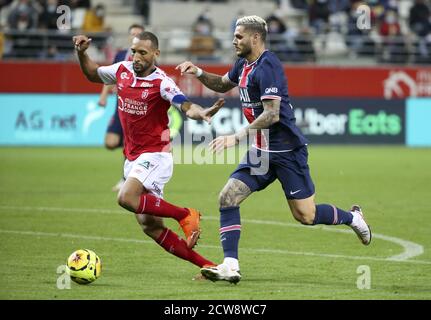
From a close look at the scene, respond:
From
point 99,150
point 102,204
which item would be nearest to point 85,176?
point 102,204

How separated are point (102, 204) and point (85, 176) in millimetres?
4497

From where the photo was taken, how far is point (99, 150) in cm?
2625

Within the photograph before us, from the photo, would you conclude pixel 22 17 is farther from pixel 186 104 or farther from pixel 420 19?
pixel 186 104

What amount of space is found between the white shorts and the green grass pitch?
811 mm

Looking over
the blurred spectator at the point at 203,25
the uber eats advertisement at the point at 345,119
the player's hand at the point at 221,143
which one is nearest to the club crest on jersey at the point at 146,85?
the player's hand at the point at 221,143

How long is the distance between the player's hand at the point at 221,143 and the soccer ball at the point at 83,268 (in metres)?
1.48

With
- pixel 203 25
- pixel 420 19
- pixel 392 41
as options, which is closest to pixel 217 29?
pixel 203 25

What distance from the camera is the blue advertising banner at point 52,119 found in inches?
1012

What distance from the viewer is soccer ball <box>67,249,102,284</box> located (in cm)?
853

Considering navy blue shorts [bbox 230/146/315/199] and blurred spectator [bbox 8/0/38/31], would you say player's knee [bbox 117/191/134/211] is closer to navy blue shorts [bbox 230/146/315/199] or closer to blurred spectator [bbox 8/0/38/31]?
navy blue shorts [bbox 230/146/315/199]

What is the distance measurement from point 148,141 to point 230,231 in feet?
3.99

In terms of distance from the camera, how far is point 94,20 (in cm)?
2805

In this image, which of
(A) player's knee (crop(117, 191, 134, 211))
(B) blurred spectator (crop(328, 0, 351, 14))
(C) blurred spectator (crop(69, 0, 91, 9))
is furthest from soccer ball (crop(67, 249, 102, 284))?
(B) blurred spectator (crop(328, 0, 351, 14))
